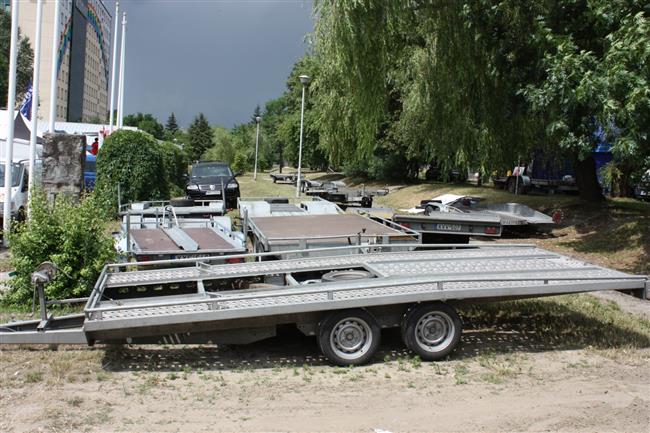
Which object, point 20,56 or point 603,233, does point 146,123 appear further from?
point 603,233

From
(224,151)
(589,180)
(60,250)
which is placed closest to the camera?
(60,250)

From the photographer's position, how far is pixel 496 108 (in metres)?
16.0

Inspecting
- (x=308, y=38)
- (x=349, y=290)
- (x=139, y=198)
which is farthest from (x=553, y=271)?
(x=139, y=198)

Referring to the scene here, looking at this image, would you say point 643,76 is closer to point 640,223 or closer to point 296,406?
point 640,223

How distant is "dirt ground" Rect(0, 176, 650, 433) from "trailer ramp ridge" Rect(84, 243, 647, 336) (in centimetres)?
55

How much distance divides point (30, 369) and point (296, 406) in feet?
8.31

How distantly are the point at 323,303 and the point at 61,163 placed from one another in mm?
7865

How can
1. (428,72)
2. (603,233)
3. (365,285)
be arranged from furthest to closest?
(603,233)
(428,72)
(365,285)

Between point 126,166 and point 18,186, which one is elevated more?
point 126,166

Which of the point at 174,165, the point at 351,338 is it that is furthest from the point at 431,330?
the point at 174,165

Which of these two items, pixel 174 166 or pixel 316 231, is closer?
pixel 316 231

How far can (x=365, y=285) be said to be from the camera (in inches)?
231

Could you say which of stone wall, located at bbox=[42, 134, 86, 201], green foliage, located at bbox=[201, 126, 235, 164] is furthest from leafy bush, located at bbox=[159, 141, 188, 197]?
green foliage, located at bbox=[201, 126, 235, 164]

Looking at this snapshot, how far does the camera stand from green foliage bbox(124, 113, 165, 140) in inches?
4865
